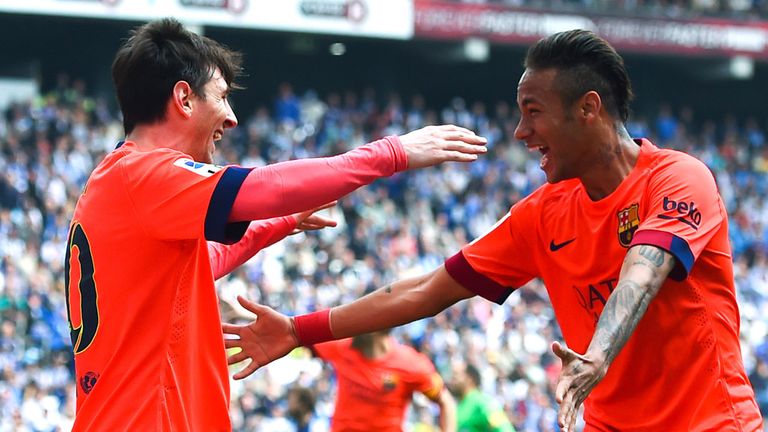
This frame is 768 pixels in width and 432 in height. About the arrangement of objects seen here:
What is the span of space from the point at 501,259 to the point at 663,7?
2424cm

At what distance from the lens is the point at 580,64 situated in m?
4.16

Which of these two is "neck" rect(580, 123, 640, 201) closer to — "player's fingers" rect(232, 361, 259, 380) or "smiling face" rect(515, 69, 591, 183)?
"smiling face" rect(515, 69, 591, 183)

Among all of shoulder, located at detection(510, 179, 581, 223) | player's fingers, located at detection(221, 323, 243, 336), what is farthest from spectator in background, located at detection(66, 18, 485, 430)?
player's fingers, located at detection(221, 323, 243, 336)

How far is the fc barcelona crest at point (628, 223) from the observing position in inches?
159

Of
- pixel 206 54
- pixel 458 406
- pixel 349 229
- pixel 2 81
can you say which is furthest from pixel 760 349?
pixel 206 54

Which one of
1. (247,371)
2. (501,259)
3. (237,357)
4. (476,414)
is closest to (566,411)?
(501,259)

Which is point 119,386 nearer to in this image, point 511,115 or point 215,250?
point 215,250

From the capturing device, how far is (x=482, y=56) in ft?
88.0

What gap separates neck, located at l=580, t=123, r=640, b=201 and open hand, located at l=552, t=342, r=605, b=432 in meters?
0.85

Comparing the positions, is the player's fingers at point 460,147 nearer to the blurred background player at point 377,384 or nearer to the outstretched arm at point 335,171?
the outstretched arm at point 335,171

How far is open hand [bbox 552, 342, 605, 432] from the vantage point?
341 cm

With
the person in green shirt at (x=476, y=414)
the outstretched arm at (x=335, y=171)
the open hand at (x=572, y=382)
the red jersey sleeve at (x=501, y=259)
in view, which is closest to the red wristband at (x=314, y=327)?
the red jersey sleeve at (x=501, y=259)

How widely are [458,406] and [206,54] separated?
20.1ft

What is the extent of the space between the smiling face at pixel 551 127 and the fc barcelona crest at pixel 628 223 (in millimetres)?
228
